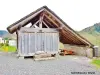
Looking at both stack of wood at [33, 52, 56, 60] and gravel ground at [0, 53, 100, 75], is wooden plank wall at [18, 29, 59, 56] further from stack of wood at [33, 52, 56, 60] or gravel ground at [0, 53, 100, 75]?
gravel ground at [0, 53, 100, 75]

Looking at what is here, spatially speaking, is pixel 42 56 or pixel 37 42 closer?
pixel 42 56

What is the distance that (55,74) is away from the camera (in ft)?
40.6

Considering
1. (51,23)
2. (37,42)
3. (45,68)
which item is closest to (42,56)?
(37,42)

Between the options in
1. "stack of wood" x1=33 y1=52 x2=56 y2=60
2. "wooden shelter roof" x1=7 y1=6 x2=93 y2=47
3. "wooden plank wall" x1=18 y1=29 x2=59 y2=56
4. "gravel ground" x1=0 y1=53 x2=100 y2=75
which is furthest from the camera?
"wooden plank wall" x1=18 y1=29 x2=59 y2=56

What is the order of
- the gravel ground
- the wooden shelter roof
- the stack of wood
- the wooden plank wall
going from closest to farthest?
1. the gravel ground
2. the stack of wood
3. the wooden shelter roof
4. the wooden plank wall

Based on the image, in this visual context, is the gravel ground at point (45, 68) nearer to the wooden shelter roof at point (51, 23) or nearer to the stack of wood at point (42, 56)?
the stack of wood at point (42, 56)

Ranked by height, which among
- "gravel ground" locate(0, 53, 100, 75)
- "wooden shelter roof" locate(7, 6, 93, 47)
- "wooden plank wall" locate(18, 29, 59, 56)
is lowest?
"gravel ground" locate(0, 53, 100, 75)

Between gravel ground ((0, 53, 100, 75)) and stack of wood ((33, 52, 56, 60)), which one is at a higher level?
stack of wood ((33, 52, 56, 60))

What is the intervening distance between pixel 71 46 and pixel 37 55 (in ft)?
24.1

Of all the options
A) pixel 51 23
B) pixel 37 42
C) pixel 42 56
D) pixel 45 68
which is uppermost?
pixel 51 23

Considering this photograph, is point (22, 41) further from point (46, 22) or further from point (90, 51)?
point (90, 51)

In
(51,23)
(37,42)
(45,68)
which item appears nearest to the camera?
(45,68)

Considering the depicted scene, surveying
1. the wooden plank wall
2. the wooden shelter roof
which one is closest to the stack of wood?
the wooden plank wall

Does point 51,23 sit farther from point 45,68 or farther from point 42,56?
point 45,68
